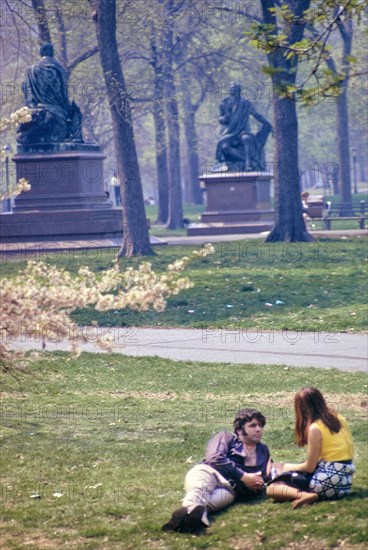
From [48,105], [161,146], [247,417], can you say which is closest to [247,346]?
[247,417]

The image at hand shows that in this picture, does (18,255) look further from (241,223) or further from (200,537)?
(200,537)

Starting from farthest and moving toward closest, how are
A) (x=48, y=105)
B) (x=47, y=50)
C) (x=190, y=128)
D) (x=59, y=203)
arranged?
(x=190, y=128) → (x=47, y=50) → (x=48, y=105) → (x=59, y=203)

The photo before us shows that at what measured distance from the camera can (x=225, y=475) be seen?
704 centimetres

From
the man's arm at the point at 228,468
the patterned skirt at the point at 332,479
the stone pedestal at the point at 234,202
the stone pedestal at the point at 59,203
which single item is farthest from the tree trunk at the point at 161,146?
the patterned skirt at the point at 332,479

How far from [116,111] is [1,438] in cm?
1390

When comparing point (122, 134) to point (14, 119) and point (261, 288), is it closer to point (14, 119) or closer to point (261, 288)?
Result: point (261, 288)

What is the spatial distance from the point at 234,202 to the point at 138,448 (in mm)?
22979

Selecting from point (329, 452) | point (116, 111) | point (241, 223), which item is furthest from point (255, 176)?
point (329, 452)

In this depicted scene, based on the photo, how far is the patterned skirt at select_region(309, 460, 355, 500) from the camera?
6.79 m

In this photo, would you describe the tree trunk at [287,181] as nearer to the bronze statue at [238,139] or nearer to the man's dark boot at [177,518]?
the bronze statue at [238,139]

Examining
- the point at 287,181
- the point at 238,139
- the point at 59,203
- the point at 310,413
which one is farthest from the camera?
the point at 238,139

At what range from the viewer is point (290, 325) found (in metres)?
14.4

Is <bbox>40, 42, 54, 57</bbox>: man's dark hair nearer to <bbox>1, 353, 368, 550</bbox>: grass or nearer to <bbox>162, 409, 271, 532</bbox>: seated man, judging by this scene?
<bbox>1, 353, 368, 550</bbox>: grass

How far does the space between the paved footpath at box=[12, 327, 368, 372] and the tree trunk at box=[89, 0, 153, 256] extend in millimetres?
7395
